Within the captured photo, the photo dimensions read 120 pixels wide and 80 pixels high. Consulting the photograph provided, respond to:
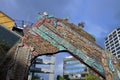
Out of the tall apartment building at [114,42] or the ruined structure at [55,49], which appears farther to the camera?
the tall apartment building at [114,42]

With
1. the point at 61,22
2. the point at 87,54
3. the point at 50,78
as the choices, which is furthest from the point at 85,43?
the point at 50,78

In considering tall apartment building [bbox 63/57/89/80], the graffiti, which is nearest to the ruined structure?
the graffiti

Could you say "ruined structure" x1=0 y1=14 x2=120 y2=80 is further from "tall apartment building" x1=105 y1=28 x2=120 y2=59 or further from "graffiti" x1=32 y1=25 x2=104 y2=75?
"tall apartment building" x1=105 y1=28 x2=120 y2=59

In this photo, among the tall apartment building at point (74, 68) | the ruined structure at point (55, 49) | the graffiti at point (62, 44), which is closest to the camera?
the ruined structure at point (55, 49)

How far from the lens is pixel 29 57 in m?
11.7

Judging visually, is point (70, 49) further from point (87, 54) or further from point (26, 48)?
point (26, 48)

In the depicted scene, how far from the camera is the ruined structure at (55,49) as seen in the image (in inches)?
460

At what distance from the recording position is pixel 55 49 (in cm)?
1190

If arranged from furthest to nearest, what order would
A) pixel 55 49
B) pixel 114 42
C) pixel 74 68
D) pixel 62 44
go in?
pixel 114 42
pixel 74 68
pixel 62 44
pixel 55 49

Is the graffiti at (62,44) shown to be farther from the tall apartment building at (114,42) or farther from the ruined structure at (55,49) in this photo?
the tall apartment building at (114,42)

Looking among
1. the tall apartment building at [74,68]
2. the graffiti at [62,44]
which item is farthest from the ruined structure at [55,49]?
the tall apartment building at [74,68]

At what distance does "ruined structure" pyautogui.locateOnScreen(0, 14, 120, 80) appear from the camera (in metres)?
11.7

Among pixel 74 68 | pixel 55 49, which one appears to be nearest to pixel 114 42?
pixel 74 68

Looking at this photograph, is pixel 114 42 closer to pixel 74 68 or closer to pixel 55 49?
pixel 74 68
